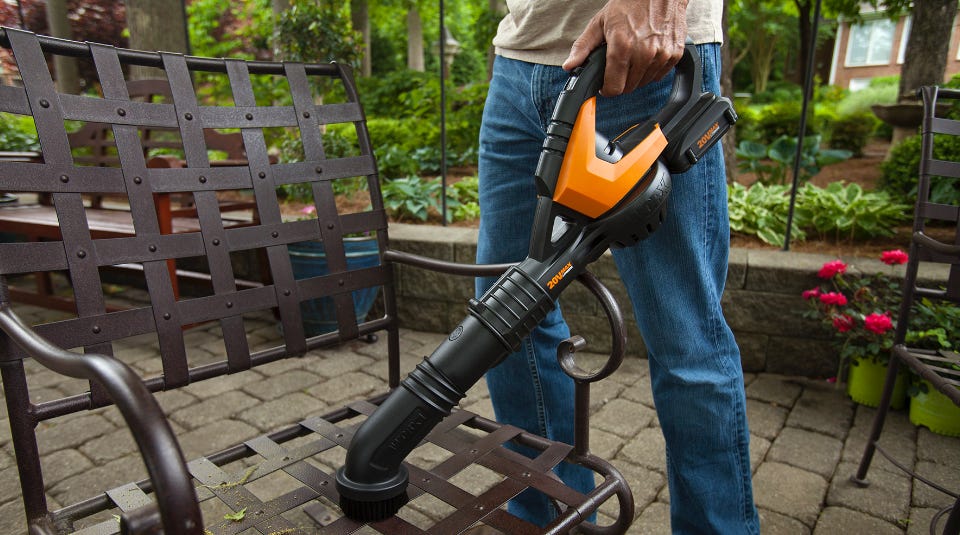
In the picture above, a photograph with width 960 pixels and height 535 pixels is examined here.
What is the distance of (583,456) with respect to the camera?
108cm

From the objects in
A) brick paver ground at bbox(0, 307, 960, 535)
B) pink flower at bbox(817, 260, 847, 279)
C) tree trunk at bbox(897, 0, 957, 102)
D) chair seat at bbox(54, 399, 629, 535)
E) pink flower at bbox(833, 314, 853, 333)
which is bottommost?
brick paver ground at bbox(0, 307, 960, 535)

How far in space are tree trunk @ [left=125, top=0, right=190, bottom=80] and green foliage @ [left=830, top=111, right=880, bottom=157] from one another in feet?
22.5

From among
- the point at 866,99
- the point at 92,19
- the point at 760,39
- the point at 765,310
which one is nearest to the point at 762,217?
the point at 765,310

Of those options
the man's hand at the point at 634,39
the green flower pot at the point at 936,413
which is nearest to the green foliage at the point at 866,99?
the green flower pot at the point at 936,413

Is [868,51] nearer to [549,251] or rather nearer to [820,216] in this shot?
[820,216]

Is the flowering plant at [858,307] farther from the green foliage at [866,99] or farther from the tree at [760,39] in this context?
the tree at [760,39]

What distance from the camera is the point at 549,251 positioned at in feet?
3.07

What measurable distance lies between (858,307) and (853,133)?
230 inches

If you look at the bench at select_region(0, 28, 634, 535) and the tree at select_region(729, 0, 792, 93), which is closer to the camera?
the bench at select_region(0, 28, 634, 535)

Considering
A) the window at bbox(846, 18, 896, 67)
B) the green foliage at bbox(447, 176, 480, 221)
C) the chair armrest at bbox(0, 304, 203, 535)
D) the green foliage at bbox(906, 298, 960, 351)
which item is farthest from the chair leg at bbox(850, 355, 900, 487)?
the window at bbox(846, 18, 896, 67)

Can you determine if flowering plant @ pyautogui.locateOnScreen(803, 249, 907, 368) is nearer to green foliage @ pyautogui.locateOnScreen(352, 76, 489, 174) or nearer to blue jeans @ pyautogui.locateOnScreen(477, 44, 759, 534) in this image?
blue jeans @ pyautogui.locateOnScreen(477, 44, 759, 534)

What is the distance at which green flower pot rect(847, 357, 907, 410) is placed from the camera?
2377mm

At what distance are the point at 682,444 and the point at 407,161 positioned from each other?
11.5ft

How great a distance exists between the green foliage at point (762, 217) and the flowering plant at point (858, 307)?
0.53 metres
